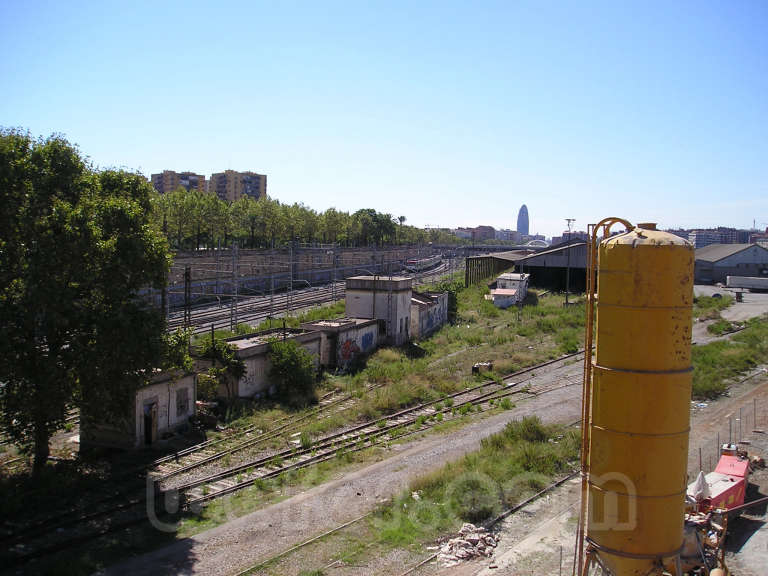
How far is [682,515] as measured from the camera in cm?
663

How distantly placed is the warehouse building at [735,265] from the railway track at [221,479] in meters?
58.7

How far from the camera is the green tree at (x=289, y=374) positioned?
66.8ft

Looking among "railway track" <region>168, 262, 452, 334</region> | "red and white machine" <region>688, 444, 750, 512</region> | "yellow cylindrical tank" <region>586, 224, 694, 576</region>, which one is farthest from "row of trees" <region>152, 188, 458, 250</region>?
"yellow cylindrical tank" <region>586, 224, 694, 576</region>

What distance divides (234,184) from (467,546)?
12790 centimetres

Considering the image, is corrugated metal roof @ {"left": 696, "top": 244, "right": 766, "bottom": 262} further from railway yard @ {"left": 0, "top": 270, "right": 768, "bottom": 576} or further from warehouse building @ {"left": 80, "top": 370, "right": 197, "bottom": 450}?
warehouse building @ {"left": 80, "top": 370, "right": 197, "bottom": 450}

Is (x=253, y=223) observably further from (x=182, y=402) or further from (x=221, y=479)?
(x=221, y=479)

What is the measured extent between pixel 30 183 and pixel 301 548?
9.12 meters

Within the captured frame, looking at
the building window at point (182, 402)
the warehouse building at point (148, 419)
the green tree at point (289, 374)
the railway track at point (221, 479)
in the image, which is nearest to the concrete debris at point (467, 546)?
the railway track at point (221, 479)

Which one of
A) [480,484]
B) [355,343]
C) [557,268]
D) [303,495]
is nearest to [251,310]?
[355,343]

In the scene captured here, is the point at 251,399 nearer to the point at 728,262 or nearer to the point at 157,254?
the point at 157,254

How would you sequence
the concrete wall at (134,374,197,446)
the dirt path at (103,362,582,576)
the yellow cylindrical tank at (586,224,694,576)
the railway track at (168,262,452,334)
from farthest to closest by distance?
the railway track at (168,262,452,334) < the concrete wall at (134,374,197,446) < the dirt path at (103,362,582,576) < the yellow cylindrical tank at (586,224,694,576)

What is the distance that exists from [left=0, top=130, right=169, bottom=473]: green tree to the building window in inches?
133

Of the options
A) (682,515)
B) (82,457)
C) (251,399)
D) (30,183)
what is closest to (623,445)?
(682,515)

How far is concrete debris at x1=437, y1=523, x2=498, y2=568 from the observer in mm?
9898
